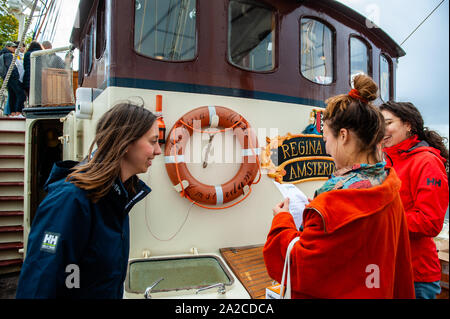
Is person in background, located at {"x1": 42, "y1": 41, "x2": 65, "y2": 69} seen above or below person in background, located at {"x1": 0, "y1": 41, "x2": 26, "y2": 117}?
above

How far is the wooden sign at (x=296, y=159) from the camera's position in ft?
9.91

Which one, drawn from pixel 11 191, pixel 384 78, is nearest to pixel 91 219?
pixel 11 191

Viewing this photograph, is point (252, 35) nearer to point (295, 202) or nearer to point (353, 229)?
point (295, 202)

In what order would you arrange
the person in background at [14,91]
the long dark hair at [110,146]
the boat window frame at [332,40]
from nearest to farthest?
1. the long dark hair at [110,146]
2. the boat window frame at [332,40]
3. the person in background at [14,91]

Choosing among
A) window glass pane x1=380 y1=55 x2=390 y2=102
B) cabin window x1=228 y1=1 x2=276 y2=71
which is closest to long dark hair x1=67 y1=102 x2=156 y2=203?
cabin window x1=228 y1=1 x2=276 y2=71

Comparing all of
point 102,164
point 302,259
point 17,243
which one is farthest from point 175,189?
point 17,243

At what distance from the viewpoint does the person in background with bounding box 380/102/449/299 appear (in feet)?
4.36

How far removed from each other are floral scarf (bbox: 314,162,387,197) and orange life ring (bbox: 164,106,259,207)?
1672 mm

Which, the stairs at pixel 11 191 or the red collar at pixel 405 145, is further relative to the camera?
the stairs at pixel 11 191

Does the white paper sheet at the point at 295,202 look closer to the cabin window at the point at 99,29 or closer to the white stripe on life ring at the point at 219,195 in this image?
the white stripe on life ring at the point at 219,195

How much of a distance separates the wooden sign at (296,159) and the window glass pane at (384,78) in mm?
2394

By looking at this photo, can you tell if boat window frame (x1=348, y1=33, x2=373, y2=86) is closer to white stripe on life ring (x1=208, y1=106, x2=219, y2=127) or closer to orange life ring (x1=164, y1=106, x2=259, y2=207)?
orange life ring (x1=164, y1=106, x2=259, y2=207)

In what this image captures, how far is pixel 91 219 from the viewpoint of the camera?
3.11 feet

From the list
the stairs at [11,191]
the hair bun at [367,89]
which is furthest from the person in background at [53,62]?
the hair bun at [367,89]
